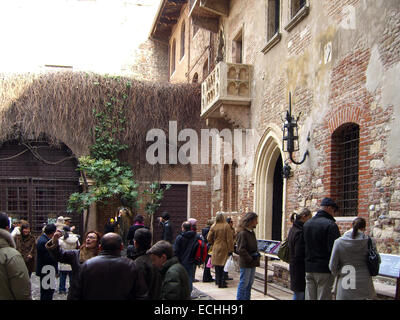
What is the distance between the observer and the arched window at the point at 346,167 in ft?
26.5

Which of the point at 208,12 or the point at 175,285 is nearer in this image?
the point at 175,285

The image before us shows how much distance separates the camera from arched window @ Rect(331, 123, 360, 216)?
26.5 feet

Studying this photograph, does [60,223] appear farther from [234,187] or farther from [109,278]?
[109,278]

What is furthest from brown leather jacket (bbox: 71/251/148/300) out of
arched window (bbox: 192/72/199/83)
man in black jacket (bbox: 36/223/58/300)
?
arched window (bbox: 192/72/199/83)

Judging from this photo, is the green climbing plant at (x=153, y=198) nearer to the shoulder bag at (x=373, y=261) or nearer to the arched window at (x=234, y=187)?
the arched window at (x=234, y=187)

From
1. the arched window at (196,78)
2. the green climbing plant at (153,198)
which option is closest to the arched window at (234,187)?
the green climbing plant at (153,198)

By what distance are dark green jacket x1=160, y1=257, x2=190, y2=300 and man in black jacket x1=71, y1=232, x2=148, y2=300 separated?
7.6 inches

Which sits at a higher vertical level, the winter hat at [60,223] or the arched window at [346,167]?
the arched window at [346,167]

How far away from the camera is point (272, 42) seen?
11359 mm

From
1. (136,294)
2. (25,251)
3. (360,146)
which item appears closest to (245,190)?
(360,146)

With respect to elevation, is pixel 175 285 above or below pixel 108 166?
below

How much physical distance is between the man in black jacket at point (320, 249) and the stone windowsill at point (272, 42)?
623cm

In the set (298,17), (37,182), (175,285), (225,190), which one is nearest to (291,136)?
(298,17)

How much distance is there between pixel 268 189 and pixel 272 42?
3.55 m
